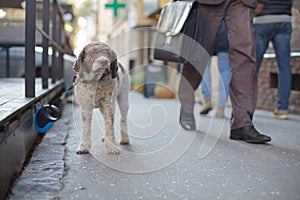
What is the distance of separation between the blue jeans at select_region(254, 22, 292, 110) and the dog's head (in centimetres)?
278

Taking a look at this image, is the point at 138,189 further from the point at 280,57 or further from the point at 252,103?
the point at 280,57

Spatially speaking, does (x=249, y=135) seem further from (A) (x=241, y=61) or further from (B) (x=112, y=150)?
(B) (x=112, y=150)

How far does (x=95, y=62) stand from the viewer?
2.84 metres

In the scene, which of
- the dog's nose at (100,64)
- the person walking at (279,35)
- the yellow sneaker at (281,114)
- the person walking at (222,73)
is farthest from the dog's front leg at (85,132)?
the yellow sneaker at (281,114)

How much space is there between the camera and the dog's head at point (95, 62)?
2.83 metres

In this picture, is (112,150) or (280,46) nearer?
(112,150)

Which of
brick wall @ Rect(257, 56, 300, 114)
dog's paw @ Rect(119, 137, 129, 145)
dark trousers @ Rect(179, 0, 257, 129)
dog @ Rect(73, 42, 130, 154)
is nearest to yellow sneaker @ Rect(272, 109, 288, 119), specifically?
brick wall @ Rect(257, 56, 300, 114)

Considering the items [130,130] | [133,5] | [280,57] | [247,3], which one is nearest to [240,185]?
[247,3]

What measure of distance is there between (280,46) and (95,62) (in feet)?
10.7

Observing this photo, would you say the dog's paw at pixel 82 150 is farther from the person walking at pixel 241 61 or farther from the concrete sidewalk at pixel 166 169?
the person walking at pixel 241 61

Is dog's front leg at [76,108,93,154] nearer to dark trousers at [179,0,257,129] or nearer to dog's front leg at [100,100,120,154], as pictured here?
dog's front leg at [100,100,120,154]

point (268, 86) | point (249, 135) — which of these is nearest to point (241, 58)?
point (249, 135)

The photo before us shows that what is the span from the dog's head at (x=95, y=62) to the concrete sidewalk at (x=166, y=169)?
56 cm

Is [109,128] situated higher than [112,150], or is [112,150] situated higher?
[109,128]
